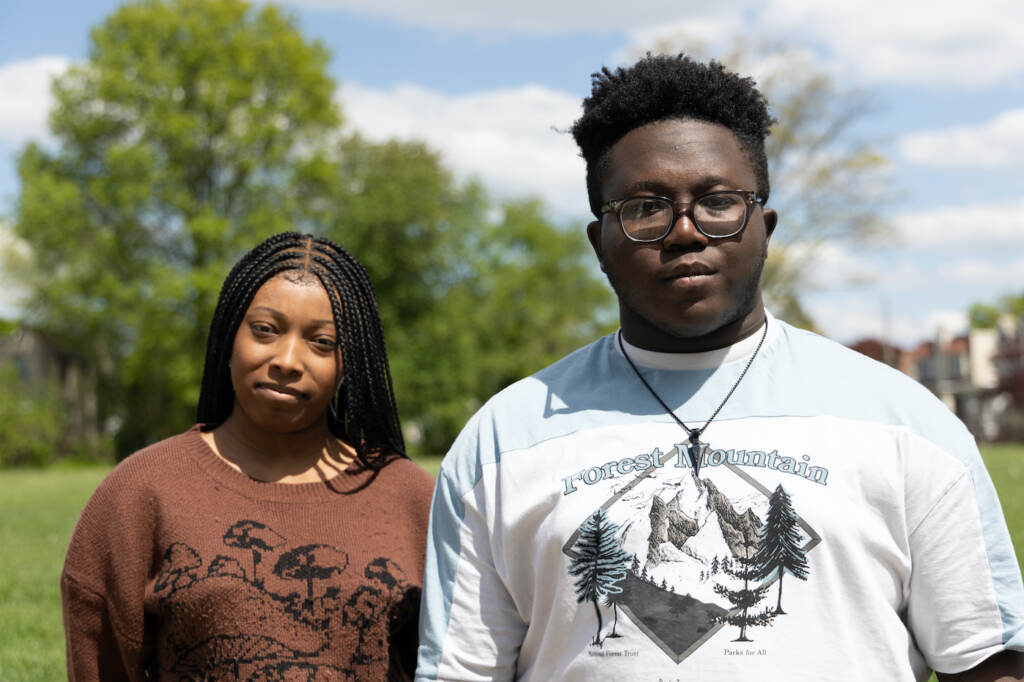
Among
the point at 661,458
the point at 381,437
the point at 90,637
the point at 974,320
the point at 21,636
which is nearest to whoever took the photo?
the point at 661,458

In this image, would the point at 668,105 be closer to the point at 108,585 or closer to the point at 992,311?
the point at 108,585

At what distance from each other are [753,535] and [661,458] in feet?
0.82

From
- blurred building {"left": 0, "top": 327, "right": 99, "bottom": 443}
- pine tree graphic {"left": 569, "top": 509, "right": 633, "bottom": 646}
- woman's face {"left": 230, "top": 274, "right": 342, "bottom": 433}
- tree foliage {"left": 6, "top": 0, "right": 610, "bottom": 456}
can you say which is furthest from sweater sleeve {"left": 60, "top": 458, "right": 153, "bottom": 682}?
blurred building {"left": 0, "top": 327, "right": 99, "bottom": 443}

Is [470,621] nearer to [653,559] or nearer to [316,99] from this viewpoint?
[653,559]

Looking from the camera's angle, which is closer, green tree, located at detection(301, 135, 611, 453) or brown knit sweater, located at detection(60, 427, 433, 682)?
brown knit sweater, located at detection(60, 427, 433, 682)

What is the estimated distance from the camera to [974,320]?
108125mm

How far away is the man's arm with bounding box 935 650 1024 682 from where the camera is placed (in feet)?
7.41

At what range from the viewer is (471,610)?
2514 mm

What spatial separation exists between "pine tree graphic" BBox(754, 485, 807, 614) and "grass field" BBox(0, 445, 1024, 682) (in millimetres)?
686

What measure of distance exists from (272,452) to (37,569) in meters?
6.27

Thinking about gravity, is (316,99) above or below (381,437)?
above

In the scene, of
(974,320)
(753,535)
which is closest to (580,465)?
(753,535)

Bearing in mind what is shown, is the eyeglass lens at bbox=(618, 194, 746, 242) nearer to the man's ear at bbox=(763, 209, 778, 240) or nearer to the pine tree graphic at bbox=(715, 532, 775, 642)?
the man's ear at bbox=(763, 209, 778, 240)

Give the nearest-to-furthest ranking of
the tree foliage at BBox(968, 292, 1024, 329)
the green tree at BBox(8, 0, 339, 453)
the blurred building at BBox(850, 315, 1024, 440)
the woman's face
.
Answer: the woman's face
the green tree at BBox(8, 0, 339, 453)
the blurred building at BBox(850, 315, 1024, 440)
the tree foliage at BBox(968, 292, 1024, 329)
